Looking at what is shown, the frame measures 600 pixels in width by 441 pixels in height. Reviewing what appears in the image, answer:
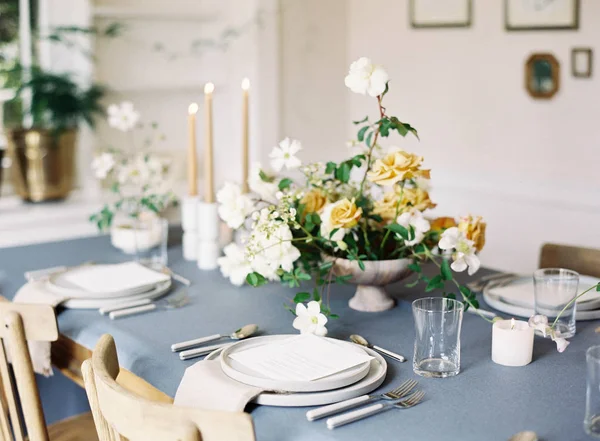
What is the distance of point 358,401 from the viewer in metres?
1.39

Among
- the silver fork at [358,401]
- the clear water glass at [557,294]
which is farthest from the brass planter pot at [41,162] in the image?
the silver fork at [358,401]

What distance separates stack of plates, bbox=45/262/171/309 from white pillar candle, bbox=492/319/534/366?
2.78 ft

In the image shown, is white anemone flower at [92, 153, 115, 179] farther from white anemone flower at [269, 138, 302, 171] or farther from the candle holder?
white anemone flower at [269, 138, 302, 171]

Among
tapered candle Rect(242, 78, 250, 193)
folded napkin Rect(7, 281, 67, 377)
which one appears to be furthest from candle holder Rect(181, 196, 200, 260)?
folded napkin Rect(7, 281, 67, 377)

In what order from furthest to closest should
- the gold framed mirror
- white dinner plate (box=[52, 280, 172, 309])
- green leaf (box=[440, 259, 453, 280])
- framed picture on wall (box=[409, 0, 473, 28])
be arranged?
framed picture on wall (box=[409, 0, 473, 28])
the gold framed mirror
white dinner plate (box=[52, 280, 172, 309])
green leaf (box=[440, 259, 453, 280])

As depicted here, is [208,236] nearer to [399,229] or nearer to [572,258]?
[399,229]

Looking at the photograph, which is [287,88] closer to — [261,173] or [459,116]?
[459,116]

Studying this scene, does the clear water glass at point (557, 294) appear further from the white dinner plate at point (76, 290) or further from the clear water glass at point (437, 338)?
the white dinner plate at point (76, 290)

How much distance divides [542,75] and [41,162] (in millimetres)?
2002

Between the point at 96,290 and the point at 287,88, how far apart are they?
2.03m

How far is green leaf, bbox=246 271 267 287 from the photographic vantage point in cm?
173

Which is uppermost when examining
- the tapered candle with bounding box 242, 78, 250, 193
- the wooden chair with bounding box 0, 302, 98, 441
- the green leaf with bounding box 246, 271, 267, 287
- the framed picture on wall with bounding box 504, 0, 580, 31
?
the framed picture on wall with bounding box 504, 0, 580, 31

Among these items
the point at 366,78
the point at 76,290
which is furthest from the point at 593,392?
the point at 76,290

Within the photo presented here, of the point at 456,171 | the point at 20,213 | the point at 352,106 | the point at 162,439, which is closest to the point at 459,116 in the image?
the point at 456,171
